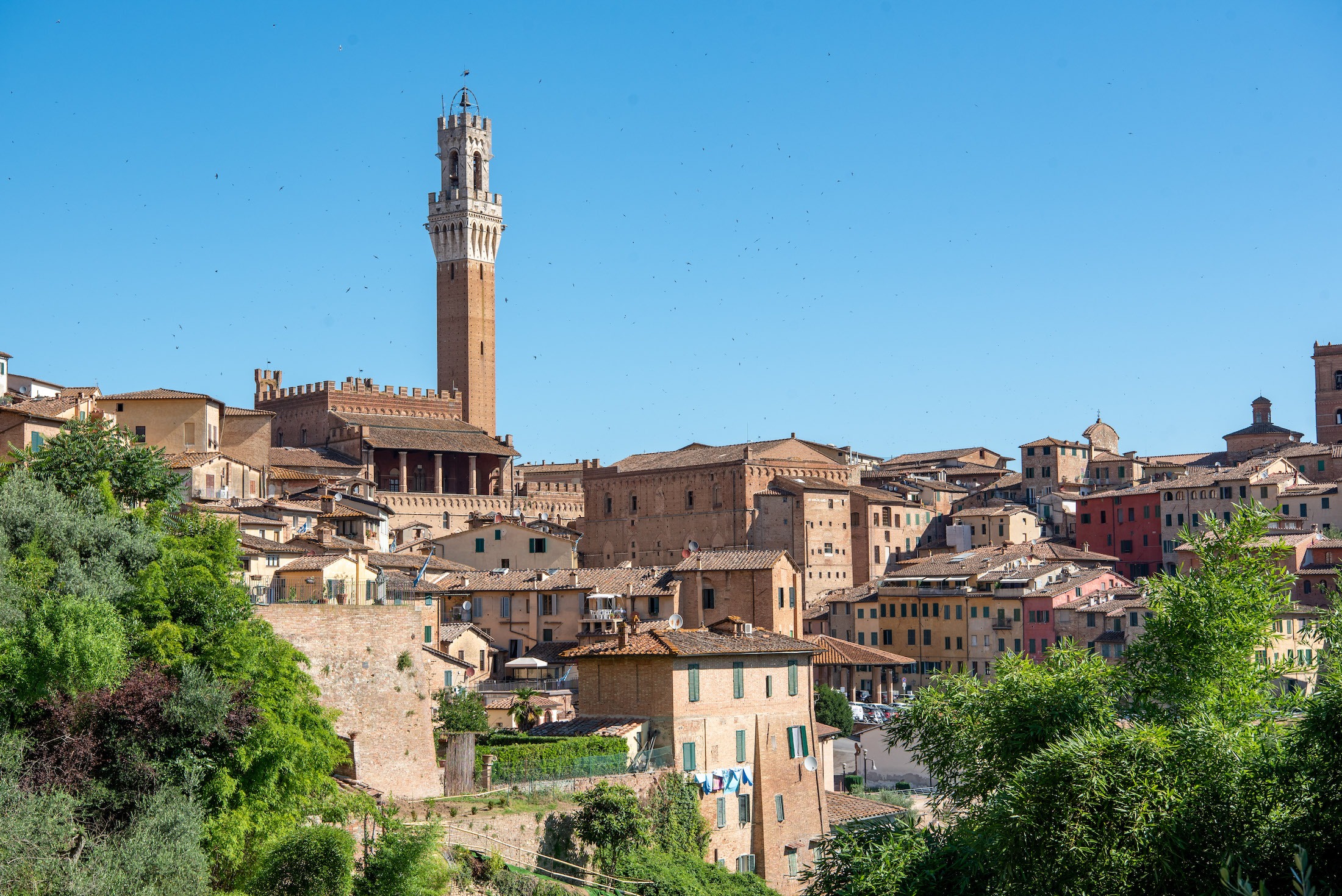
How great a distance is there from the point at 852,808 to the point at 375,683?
10389 mm

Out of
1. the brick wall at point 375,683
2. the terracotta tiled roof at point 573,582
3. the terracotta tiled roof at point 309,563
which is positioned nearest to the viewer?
the brick wall at point 375,683

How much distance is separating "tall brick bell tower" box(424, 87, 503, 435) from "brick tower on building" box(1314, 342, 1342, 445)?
41.1 meters

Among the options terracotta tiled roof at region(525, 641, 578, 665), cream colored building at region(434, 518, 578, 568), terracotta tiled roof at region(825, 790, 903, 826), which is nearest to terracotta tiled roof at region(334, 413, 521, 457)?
cream colored building at region(434, 518, 578, 568)

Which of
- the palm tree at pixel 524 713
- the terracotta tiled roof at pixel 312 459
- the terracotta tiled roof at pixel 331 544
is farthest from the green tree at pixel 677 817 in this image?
the terracotta tiled roof at pixel 312 459

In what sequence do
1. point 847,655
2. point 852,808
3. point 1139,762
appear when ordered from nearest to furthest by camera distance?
point 1139,762, point 852,808, point 847,655

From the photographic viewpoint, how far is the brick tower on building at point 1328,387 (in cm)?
8100

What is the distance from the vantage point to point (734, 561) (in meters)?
39.2

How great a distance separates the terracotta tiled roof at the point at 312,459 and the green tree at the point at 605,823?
124ft

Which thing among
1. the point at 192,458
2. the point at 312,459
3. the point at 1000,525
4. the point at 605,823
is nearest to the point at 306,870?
the point at 605,823

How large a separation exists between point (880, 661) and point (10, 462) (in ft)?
80.4

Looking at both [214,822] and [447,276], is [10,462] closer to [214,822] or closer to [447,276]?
[214,822]

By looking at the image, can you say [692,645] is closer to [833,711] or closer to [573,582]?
[833,711]

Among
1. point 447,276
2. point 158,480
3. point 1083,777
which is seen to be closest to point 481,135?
point 447,276

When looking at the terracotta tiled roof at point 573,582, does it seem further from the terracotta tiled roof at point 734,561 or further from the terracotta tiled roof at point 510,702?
the terracotta tiled roof at point 510,702
